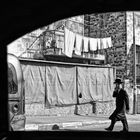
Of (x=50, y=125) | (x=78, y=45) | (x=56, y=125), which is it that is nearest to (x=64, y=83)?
(x=78, y=45)

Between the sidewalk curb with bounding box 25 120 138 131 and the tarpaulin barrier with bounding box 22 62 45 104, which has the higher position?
the tarpaulin barrier with bounding box 22 62 45 104

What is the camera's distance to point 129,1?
3.97 metres

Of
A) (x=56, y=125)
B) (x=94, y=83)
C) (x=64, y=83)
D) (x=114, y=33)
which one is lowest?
(x=56, y=125)

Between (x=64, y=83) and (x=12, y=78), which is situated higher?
(x=12, y=78)

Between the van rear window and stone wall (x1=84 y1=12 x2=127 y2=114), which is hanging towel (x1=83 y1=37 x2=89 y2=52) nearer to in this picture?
stone wall (x1=84 y1=12 x2=127 y2=114)

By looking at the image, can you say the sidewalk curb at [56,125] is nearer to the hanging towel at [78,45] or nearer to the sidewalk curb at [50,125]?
the sidewalk curb at [50,125]

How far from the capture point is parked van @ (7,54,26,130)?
7562 mm

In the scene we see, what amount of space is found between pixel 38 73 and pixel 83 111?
3819 mm

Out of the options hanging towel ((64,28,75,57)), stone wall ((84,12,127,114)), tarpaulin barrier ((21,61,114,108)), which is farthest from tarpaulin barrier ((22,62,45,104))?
stone wall ((84,12,127,114))

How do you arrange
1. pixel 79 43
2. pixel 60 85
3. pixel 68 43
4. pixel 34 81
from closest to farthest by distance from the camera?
pixel 34 81
pixel 60 85
pixel 68 43
pixel 79 43

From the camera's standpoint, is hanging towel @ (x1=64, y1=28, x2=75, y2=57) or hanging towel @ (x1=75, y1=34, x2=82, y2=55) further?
hanging towel @ (x1=75, y1=34, x2=82, y2=55)

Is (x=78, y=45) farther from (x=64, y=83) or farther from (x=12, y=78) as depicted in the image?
(x=12, y=78)

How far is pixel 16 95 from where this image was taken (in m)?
7.78

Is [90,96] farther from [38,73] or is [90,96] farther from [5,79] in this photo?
[5,79]
